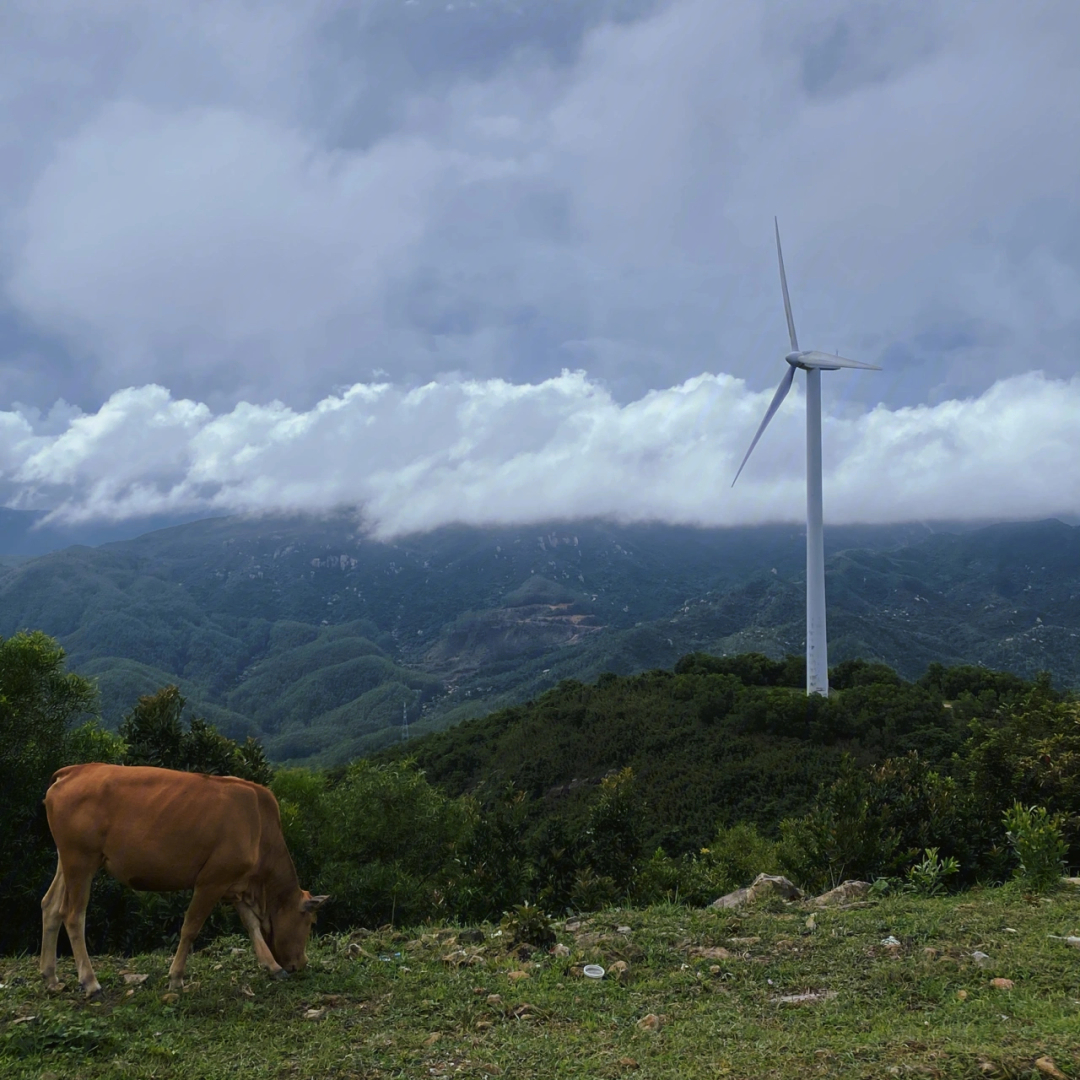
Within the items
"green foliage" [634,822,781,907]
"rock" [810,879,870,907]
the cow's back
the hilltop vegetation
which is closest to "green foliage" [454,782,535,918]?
the hilltop vegetation

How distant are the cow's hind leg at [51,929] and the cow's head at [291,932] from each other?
7.48 feet

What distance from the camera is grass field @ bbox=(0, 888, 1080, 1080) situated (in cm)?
658

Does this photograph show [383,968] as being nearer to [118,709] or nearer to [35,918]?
[35,918]

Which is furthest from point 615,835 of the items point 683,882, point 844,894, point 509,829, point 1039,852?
point 1039,852

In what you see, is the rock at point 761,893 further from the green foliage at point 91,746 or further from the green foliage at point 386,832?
the green foliage at point 91,746

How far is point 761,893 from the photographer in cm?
1298

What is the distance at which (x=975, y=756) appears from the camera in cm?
1945

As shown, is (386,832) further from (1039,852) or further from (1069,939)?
(1069,939)

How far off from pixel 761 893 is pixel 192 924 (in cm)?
878

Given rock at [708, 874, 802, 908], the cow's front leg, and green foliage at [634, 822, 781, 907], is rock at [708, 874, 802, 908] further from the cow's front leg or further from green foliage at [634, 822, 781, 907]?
the cow's front leg

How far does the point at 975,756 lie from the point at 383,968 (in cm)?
1605

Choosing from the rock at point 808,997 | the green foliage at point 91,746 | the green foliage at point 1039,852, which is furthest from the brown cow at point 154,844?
the green foliage at point 1039,852

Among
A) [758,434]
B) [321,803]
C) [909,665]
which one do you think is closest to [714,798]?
[758,434]

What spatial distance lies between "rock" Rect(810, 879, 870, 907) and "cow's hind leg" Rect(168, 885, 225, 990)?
891 centimetres
